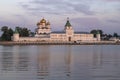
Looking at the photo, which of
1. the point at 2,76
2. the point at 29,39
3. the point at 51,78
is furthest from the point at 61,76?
the point at 29,39

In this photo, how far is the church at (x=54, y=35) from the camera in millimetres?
131375

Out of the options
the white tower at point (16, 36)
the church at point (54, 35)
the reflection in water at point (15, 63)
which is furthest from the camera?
the church at point (54, 35)

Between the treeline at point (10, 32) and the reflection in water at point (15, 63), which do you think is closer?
the reflection in water at point (15, 63)

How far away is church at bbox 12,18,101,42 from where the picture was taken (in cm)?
13138

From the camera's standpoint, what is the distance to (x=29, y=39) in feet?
427

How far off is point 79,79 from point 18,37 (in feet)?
378

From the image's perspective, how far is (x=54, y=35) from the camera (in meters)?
132

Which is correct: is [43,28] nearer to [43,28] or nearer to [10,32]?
[43,28]

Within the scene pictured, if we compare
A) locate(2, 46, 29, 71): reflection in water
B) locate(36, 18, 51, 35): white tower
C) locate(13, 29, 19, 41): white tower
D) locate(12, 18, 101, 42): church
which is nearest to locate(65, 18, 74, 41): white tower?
locate(12, 18, 101, 42): church

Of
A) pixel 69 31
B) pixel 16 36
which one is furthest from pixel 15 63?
pixel 69 31

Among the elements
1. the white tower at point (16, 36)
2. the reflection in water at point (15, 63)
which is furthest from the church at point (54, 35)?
the reflection in water at point (15, 63)

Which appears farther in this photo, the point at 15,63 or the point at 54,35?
the point at 54,35

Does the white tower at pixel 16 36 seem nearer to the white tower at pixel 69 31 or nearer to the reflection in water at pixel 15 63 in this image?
the white tower at pixel 69 31

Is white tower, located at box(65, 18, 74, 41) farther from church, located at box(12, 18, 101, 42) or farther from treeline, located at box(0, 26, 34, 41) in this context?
treeline, located at box(0, 26, 34, 41)
